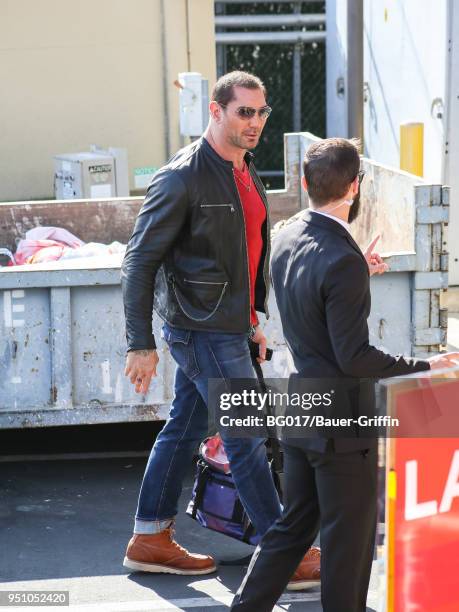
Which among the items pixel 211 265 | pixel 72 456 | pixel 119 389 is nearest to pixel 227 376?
pixel 211 265

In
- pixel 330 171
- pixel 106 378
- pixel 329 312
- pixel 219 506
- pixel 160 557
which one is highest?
pixel 330 171

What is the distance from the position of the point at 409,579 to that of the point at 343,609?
1.83 ft

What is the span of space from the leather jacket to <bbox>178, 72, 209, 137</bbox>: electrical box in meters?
6.13

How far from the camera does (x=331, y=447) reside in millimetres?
3631

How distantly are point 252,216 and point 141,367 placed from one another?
29.9 inches

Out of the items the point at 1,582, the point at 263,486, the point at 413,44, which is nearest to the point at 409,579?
the point at 263,486

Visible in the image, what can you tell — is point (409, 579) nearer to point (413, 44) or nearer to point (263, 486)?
point (263, 486)

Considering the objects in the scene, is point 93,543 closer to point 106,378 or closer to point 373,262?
point 106,378

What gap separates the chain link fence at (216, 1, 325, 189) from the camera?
15.2m

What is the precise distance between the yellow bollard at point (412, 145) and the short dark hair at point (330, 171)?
20.0ft

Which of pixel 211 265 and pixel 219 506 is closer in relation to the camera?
pixel 211 265

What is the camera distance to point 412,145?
31.6 ft

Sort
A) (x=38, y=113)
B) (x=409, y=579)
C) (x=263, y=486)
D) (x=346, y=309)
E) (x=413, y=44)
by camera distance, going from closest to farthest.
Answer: (x=409, y=579)
(x=346, y=309)
(x=263, y=486)
(x=413, y=44)
(x=38, y=113)

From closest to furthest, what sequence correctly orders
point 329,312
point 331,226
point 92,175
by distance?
1. point 329,312
2. point 331,226
3. point 92,175
